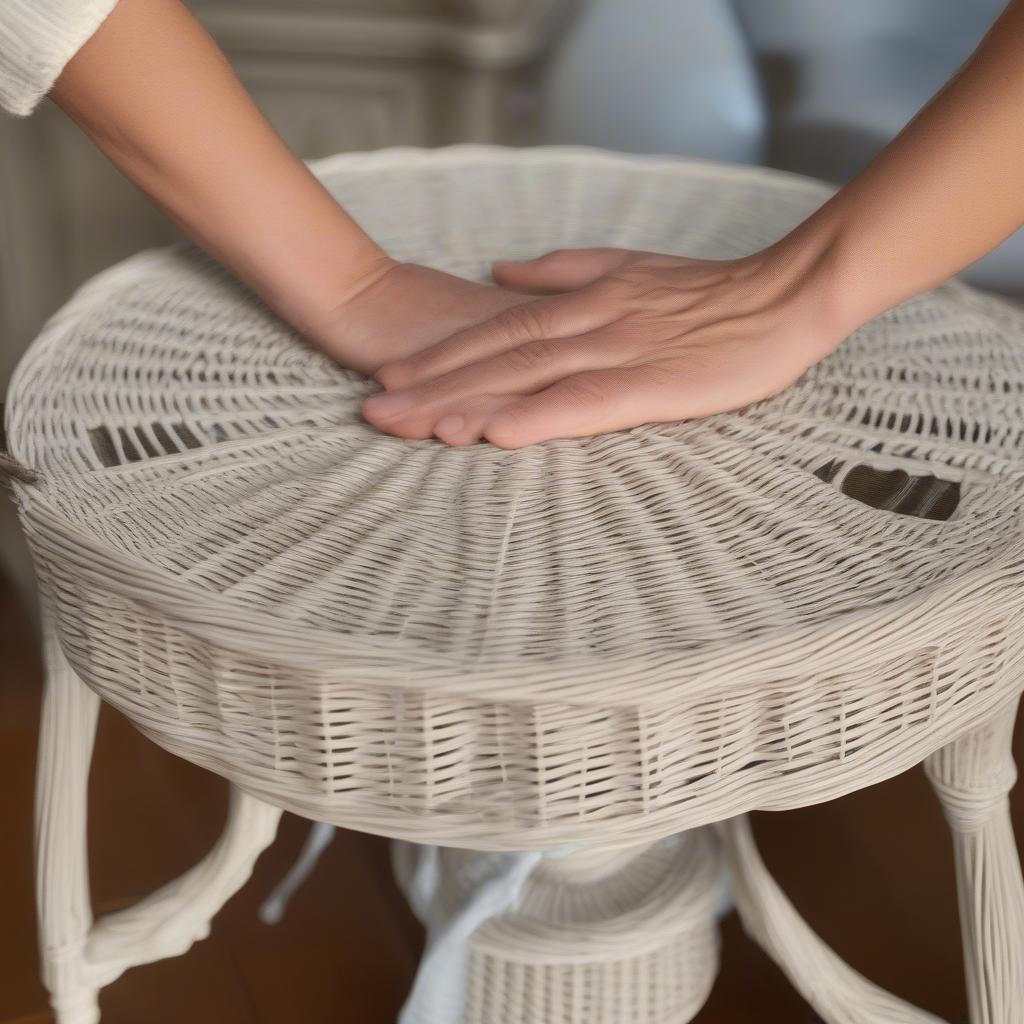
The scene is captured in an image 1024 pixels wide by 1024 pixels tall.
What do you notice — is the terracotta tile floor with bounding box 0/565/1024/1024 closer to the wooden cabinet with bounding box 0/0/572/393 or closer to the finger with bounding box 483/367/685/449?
the finger with bounding box 483/367/685/449

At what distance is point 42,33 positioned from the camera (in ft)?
1.93

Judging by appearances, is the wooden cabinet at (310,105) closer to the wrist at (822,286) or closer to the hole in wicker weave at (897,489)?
the wrist at (822,286)

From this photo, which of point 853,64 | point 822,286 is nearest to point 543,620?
point 822,286

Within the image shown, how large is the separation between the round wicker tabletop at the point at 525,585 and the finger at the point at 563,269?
0.12 meters

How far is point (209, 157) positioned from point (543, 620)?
33 cm

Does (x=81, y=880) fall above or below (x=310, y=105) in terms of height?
below

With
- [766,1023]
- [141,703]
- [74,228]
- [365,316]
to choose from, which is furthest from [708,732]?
[74,228]

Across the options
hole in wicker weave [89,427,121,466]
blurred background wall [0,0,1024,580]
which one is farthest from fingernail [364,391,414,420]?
blurred background wall [0,0,1024,580]

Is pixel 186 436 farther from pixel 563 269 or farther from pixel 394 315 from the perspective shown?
pixel 563 269

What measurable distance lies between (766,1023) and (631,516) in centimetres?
49

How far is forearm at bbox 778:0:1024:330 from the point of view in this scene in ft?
1.98

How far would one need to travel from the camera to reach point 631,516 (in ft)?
1.82

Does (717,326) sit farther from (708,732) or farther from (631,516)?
(708,732)

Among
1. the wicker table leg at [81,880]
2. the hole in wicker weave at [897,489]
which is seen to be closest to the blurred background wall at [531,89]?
the hole in wicker weave at [897,489]
